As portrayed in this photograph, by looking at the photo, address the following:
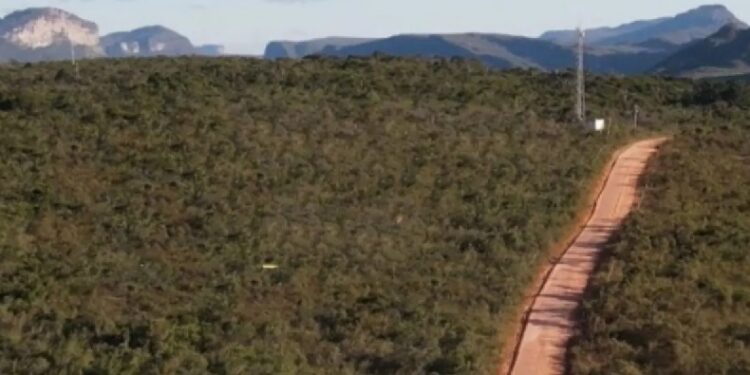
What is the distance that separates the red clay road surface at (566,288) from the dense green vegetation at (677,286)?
388 millimetres

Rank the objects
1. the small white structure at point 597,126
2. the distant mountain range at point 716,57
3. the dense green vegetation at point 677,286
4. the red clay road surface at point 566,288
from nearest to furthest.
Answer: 1. the dense green vegetation at point 677,286
2. the red clay road surface at point 566,288
3. the small white structure at point 597,126
4. the distant mountain range at point 716,57

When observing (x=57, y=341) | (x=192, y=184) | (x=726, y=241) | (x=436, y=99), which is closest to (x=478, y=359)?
(x=57, y=341)

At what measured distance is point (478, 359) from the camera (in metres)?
20.3

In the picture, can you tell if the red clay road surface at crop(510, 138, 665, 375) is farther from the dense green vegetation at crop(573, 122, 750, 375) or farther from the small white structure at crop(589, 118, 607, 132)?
the small white structure at crop(589, 118, 607, 132)

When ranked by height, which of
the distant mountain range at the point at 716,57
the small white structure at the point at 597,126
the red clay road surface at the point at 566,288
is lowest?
the distant mountain range at the point at 716,57

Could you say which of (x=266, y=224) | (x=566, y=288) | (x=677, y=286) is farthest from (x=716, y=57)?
(x=566, y=288)

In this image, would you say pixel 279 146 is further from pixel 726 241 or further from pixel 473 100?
pixel 473 100

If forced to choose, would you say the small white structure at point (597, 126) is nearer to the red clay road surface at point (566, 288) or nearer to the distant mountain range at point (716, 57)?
the red clay road surface at point (566, 288)

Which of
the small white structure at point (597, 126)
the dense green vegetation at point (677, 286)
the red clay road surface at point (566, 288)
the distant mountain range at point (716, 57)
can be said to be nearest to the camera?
the dense green vegetation at point (677, 286)

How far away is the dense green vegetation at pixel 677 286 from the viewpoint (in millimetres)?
20906

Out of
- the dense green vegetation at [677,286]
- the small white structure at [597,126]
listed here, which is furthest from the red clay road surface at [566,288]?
the small white structure at [597,126]

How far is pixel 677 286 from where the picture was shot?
25453mm

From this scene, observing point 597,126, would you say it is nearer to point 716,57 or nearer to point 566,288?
point 566,288

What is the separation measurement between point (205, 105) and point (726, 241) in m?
24.4
